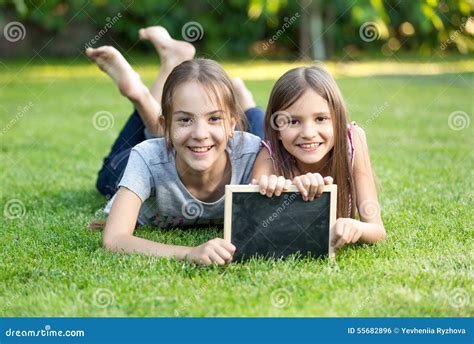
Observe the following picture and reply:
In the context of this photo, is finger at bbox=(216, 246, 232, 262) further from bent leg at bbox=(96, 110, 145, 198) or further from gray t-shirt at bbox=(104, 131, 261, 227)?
bent leg at bbox=(96, 110, 145, 198)

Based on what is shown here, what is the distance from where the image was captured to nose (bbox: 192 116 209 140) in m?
2.63

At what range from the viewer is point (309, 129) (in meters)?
2.63

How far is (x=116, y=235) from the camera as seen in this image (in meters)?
2.62

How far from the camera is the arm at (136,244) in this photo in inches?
94.6

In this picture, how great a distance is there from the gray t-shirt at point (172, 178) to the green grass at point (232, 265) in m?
0.09

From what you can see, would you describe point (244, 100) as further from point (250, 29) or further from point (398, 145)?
point (250, 29)

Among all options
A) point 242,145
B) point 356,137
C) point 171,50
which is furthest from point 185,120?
point 171,50

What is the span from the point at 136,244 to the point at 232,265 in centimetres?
37

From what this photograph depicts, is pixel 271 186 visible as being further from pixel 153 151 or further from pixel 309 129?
pixel 153 151

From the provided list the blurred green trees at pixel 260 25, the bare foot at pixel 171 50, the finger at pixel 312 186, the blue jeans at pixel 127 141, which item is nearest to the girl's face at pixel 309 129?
the finger at pixel 312 186
